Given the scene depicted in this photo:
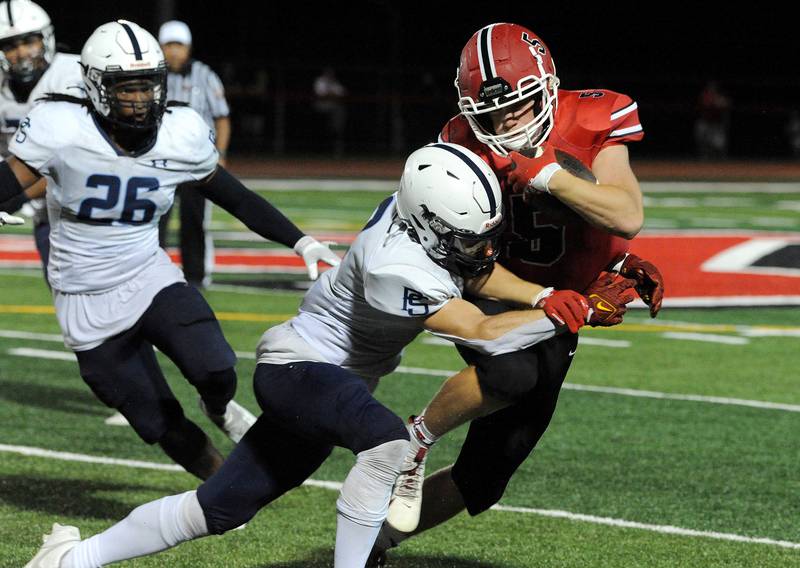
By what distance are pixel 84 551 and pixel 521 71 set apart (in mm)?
1803

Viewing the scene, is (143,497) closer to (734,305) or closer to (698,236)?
(734,305)

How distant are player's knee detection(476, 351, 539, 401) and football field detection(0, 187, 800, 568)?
90 cm

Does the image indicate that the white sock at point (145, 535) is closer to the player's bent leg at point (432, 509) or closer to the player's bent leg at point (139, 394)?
the player's bent leg at point (432, 509)

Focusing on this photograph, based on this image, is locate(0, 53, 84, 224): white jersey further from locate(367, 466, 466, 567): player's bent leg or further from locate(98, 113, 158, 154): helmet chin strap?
locate(367, 466, 466, 567): player's bent leg

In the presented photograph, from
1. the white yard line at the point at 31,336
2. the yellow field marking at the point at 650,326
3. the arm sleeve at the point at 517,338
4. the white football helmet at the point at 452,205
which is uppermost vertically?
the white football helmet at the point at 452,205

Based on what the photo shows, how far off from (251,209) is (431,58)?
2463cm

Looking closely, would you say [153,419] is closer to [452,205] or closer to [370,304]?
[370,304]

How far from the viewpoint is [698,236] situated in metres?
15.1

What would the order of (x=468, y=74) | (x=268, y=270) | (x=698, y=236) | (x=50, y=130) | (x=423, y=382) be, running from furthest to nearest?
(x=698, y=236) < (x=268, y=270) < (x=423, y=382) < (x=50, y=130) < (x=468, y=74)

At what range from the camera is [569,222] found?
4266mm

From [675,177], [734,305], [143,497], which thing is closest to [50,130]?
[143,497]

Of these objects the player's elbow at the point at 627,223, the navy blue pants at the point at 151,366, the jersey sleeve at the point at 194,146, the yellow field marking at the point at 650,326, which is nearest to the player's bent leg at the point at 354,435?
the player's elbow at the point at 627,223

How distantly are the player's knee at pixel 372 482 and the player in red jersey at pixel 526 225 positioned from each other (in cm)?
41

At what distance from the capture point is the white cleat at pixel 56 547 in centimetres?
409
